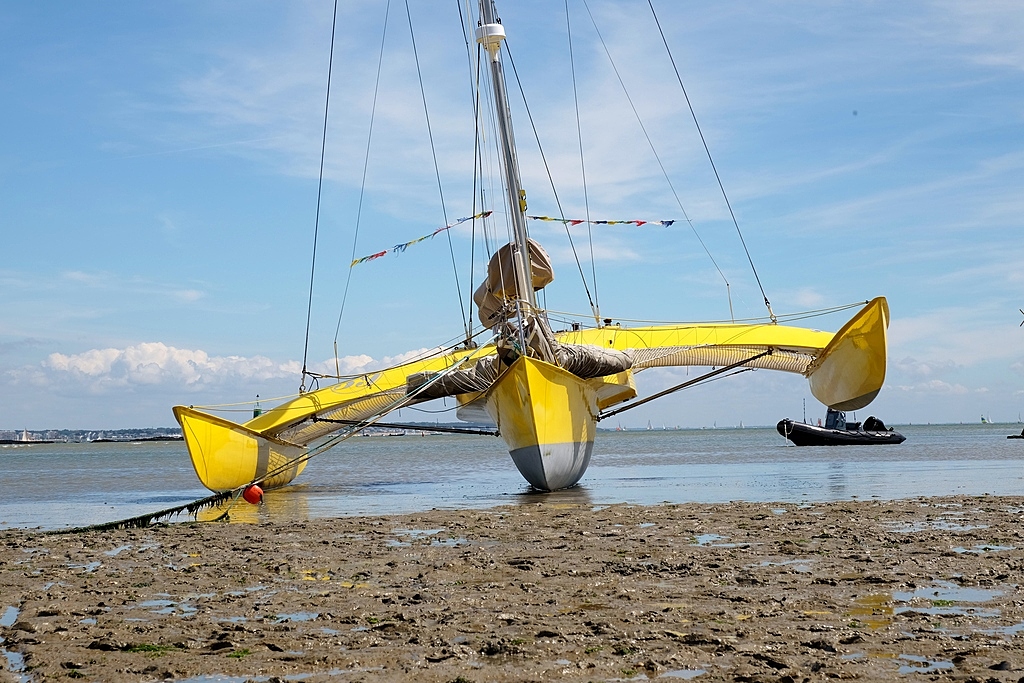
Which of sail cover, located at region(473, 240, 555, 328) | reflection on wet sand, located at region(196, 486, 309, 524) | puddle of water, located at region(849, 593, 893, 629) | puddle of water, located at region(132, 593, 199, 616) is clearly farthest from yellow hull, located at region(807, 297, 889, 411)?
puddle of water, located at region(132, 593, 199, 616)

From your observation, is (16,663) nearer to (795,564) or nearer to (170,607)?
(170,607)

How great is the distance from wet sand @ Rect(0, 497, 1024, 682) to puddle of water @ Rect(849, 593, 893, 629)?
0.08ft

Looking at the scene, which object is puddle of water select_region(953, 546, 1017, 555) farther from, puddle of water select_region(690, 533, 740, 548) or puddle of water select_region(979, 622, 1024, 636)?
puddle of water select_region(979, 622, 1024, 636)

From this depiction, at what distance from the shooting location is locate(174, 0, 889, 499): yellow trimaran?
15.0 meters

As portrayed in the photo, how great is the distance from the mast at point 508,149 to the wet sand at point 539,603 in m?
6.28

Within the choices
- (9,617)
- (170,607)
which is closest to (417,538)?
(170,607)

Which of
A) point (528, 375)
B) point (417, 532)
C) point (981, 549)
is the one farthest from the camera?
point (528, 375)

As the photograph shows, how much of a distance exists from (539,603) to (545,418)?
29.2ft

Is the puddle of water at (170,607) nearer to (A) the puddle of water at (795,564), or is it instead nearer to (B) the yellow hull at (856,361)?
(A) the puddle of water at (795,564)

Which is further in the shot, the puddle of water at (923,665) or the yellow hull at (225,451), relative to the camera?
the yellow hull at (225,451)

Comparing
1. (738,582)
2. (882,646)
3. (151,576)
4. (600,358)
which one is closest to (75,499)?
(600,358)

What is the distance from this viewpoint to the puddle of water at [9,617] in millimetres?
5554

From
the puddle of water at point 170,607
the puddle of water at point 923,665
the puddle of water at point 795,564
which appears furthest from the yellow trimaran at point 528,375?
the puddle of water at point 923,665

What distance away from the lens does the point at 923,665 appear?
160 inches
